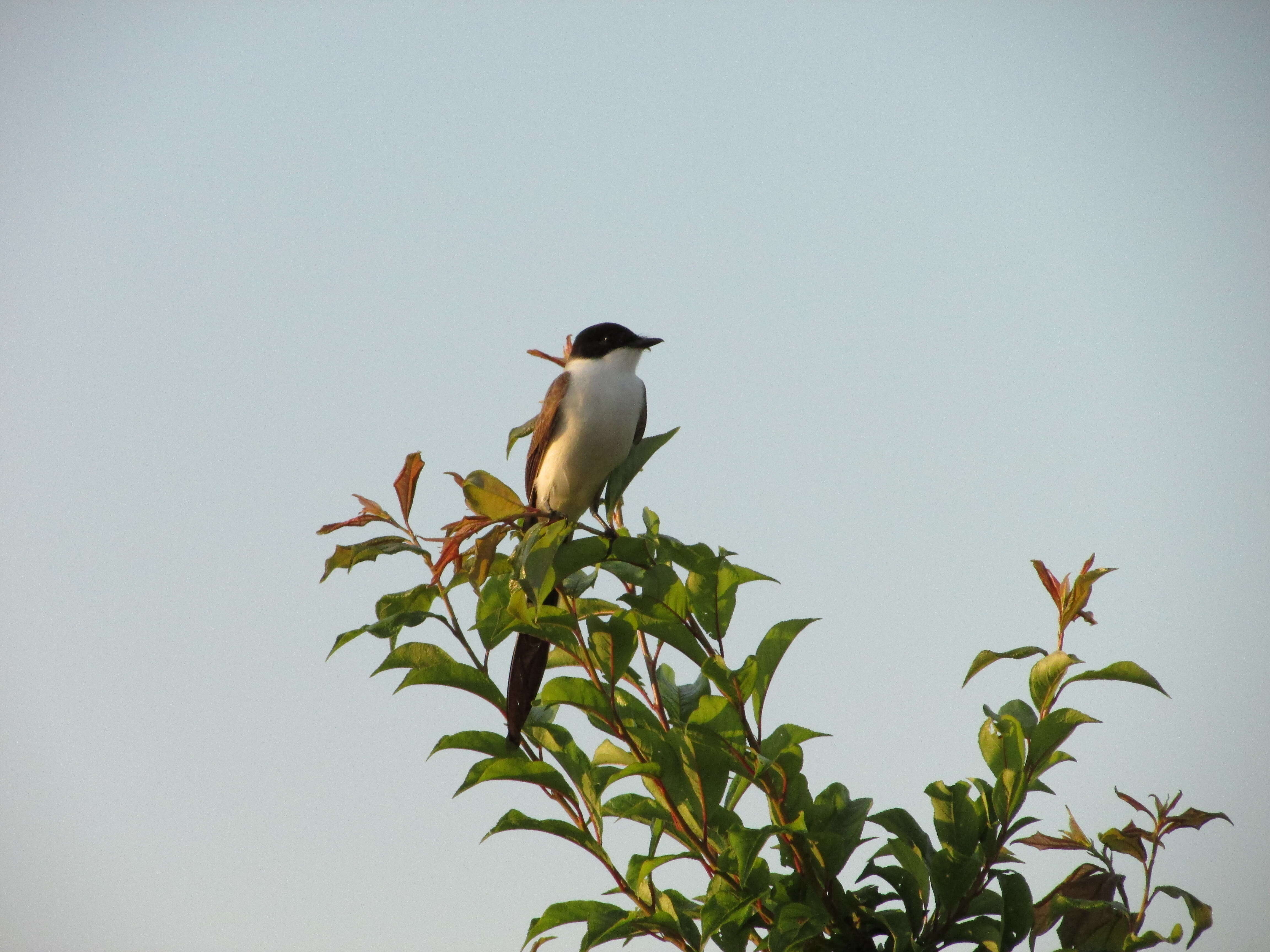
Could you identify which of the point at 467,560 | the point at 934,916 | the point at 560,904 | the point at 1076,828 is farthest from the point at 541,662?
the point at 1076,828

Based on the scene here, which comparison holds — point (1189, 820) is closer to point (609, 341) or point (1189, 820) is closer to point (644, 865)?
point (644, 865)

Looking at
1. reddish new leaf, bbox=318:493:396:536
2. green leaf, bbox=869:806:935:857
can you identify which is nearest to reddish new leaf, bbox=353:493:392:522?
reddish new leaf, bbox=318:493:396:536

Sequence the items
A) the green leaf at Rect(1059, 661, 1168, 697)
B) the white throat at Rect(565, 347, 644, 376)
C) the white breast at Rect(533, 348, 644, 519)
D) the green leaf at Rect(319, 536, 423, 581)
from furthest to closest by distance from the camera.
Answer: the white throat at Rect(565, 347, 644, 376) < the white breast at Rect(533, 348, 644, 519) < the green leaf at Rect(319, 536, 423, 581) < the green leaf at Rect(1059, 661, 1168, 697)

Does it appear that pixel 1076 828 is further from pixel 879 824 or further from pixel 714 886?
pixel 714 886

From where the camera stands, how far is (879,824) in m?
2.61

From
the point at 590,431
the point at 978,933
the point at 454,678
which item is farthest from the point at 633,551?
the point at 590,431

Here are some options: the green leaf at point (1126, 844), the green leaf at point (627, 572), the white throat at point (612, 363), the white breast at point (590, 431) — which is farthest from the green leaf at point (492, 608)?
the white throat at point (612, 363)

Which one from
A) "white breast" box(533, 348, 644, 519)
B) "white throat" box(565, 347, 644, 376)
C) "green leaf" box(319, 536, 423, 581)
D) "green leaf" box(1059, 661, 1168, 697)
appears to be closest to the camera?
"green leaf" box(1059, 661, 1168, 697)

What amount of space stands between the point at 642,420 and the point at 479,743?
111 inches

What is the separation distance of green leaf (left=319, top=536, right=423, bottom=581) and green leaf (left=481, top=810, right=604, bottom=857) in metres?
0.70

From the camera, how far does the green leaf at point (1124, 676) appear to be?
2.30 meters

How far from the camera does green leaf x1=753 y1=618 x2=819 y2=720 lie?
2.52m

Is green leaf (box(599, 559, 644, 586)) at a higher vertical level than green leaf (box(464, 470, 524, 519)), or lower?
lower

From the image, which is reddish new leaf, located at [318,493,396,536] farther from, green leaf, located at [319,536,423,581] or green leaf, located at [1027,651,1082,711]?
green leaf, located at [1027,651,1082,711]
